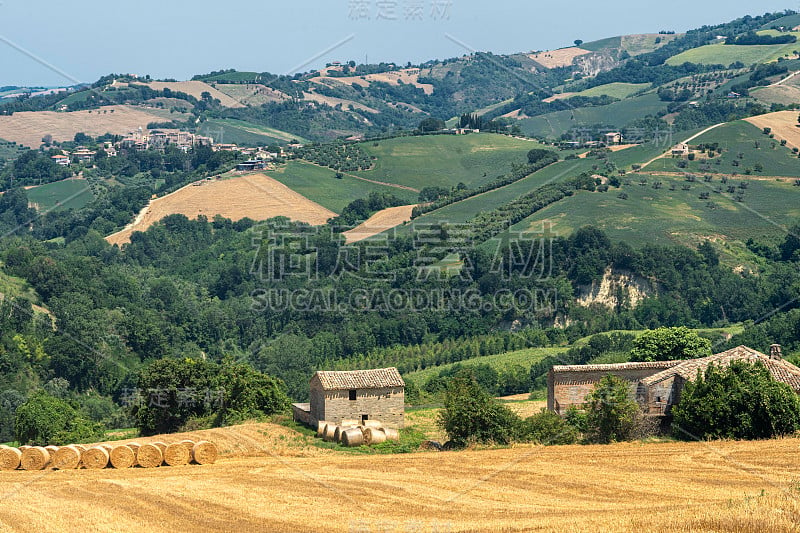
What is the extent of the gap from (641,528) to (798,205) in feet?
357

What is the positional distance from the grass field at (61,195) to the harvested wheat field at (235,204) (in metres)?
18.9

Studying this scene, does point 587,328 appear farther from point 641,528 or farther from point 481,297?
point 641,528

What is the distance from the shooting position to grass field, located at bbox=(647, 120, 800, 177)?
13975 centimetres

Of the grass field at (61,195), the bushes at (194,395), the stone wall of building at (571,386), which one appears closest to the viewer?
the stone wall of building at (571,386)

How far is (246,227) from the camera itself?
147 metres

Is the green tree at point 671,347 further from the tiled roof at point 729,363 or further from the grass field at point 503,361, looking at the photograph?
the grass field at point 503,361

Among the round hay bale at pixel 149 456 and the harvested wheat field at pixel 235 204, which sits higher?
the harvested wheat field at pixel 235 204

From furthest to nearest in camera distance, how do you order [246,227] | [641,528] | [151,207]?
[151,207], [246,227], [641,528]

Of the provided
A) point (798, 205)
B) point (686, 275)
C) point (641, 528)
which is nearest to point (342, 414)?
point (641, 528)

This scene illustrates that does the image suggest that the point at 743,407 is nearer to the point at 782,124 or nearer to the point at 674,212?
the point at 674,212

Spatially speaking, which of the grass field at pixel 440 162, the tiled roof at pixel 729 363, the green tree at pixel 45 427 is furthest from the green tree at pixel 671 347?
the grass field at pixel 440 162

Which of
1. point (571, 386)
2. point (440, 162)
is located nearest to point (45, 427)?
point (571, 386)

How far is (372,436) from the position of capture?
45438 mm

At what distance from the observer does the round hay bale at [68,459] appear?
38.0 m
